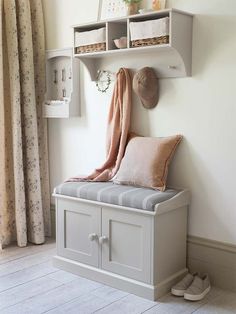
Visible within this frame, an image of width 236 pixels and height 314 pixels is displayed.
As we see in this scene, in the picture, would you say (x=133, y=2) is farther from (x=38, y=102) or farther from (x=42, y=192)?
(x=42, y=192)

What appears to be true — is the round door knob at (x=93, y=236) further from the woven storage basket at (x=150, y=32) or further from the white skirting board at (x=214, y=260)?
the woven storage basket at (x=150, y=32)

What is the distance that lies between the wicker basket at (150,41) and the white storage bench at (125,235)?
90 cm

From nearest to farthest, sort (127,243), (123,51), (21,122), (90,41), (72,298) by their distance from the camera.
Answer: (72,298) < (127,243) < (123,51) < (90,41) < (21,122)

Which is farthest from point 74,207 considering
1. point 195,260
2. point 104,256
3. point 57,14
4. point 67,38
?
point 57,14

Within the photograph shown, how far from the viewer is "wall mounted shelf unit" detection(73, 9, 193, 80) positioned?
272 centimetres

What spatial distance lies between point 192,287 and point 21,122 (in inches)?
71.4

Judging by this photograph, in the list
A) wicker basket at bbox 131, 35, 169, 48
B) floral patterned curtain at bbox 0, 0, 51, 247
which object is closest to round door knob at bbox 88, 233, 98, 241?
floral patterned curtain at bbox 0, 0, 51, 247

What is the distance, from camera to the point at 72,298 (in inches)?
106

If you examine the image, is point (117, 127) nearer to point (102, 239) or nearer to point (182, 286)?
point (102, 239)

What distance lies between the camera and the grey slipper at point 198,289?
265 centimetres

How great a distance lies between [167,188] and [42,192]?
1.29m

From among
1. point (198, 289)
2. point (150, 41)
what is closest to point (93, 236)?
point (198, 289)

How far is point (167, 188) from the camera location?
2.95 m

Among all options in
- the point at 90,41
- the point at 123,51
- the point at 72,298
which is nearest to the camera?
the point at 72,298
